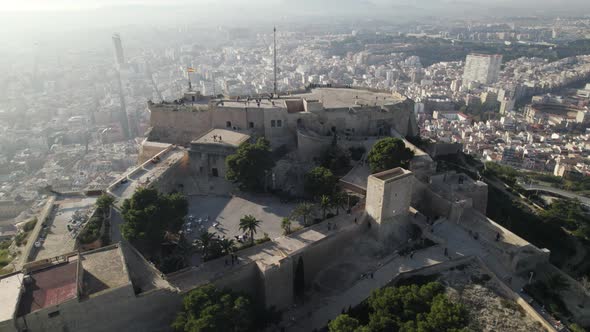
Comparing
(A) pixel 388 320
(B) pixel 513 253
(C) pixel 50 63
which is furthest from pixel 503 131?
(C) pixel 50 63

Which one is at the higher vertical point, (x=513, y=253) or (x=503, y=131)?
(x=513, y=253)

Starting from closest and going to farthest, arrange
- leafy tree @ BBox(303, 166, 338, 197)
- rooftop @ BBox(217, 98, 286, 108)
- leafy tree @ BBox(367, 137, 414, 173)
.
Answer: leafy tree @ BBox(303, 166, 338, 197) → leafy tree @ BBox(367, 137, 414, 173) → rooftop @ BBox(217, 98, 286, 108)

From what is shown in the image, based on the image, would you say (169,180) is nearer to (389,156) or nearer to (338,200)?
(338,200)

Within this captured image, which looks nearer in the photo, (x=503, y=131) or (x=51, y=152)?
(x=51, y=152)

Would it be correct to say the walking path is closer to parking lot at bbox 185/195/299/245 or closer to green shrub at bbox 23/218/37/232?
parking lot at bbox 185/195/299/245

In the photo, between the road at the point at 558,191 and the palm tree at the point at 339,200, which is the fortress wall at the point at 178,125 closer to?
the palm tree at the point at 339,200

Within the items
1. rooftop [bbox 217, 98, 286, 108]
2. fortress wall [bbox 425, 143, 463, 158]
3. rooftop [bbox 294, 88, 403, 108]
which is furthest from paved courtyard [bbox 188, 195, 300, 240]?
fortress wall [bbox 425, 143, 463, 158]

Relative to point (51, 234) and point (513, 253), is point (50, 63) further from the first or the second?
point (513, 253)

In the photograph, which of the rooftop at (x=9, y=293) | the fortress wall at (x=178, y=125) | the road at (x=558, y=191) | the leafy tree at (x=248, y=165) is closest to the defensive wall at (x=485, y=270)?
the leafy tree at (x=248, y=165)
